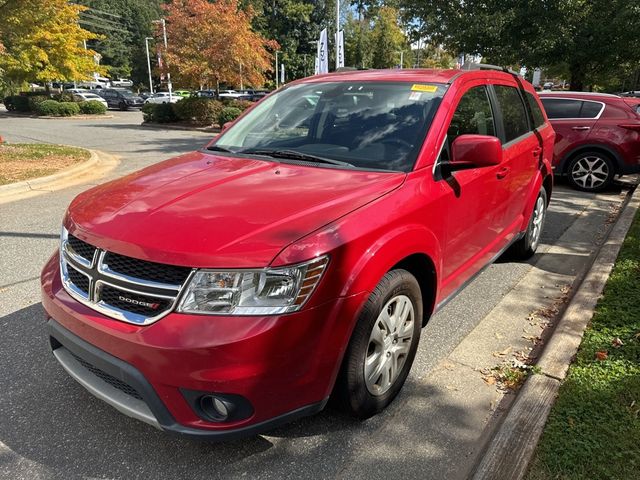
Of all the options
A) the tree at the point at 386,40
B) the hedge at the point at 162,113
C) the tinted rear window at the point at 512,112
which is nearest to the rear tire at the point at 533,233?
the tinted rear window at the point at 512,112

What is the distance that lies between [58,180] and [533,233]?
8038mm

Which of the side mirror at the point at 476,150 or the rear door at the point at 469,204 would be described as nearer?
the side mirror at the point at 476,150

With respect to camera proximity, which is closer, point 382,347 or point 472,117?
point 382,347

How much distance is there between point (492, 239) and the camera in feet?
12.8

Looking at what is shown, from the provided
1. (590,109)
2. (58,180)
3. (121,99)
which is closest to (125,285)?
(58,180)

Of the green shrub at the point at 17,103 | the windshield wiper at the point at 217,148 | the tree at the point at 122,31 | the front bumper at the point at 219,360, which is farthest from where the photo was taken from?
the tree at the point at 122,31

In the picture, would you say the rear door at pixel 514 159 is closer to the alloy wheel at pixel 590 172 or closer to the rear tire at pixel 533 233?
the rear tire at pixel 533 233

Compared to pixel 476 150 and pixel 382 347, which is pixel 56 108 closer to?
pixel 476 150

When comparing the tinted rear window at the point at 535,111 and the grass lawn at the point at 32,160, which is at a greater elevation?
the tinted rear window at the point at 535,111

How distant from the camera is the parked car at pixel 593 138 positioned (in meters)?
8.32

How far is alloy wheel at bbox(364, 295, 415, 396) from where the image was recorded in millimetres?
2498

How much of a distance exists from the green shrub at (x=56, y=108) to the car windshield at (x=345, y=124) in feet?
97.1

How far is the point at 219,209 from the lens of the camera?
2.36 metres

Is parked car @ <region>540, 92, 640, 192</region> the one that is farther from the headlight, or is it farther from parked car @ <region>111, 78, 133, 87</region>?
parked car @ <region>111, 78, 133, 87</region>
